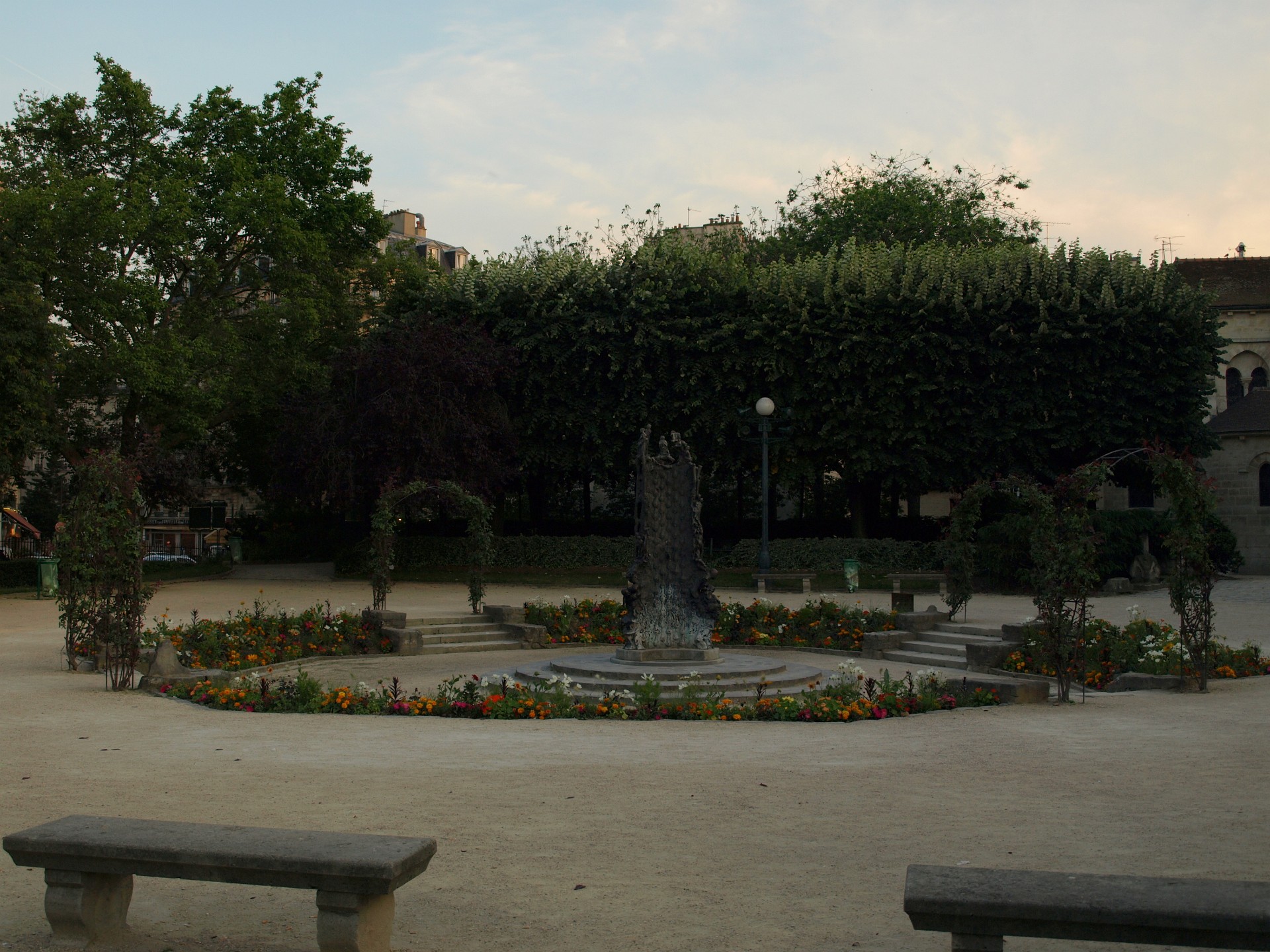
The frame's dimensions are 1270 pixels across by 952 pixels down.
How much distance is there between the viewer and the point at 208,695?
13.1 m

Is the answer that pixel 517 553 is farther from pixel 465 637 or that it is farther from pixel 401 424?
pixel 465 637

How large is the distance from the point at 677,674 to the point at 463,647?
6.70 m

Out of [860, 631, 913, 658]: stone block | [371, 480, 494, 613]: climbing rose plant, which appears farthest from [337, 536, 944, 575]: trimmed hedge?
[860, 631, 913, 658]: stone block

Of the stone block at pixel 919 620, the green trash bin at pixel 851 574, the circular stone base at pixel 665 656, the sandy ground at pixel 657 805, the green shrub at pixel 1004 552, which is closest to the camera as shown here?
the sandy ground at pixel 657 805

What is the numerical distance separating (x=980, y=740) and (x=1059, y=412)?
978 inches

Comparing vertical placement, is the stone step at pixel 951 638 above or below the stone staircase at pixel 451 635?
above

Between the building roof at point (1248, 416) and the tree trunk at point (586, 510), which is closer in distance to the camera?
the building roof at point (1248, 416)

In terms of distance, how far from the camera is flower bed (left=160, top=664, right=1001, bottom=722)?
39.5 ft

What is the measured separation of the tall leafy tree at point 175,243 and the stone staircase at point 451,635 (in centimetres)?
1290

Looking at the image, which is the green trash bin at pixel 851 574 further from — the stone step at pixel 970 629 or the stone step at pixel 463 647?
the stone step at pixel 463 647

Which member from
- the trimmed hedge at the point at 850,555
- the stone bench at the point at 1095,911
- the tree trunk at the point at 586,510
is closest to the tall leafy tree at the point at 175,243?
the tree trunk at the point at 586,510

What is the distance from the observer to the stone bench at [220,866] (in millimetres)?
4699

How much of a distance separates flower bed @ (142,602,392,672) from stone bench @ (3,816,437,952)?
11.4 metres

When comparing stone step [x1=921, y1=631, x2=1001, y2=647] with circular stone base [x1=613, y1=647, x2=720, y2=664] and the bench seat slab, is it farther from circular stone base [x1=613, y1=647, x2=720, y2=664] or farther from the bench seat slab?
the bench seat slab
